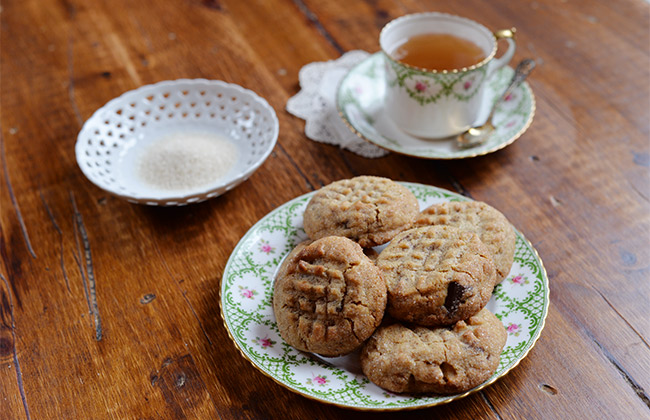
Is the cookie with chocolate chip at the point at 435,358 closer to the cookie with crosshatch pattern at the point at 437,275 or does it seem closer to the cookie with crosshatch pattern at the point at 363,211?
the cookie with crosshatch pattern at the point at 437,275

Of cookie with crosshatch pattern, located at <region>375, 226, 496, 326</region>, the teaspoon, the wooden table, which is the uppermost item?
cookie with crosshatch pattern, located at <region>375, 226, 496, 326</region>

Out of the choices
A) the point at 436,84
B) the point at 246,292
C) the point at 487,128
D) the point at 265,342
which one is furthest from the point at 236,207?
the point at 487,128

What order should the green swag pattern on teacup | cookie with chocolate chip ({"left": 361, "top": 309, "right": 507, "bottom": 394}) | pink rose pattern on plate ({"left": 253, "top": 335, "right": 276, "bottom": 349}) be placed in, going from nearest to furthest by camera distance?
cookie with chocolate chip ({"left": 361, "top": 309, "right": 507, "bottom": 394})
pink rose pattern on plate ({"left": 253, "top": 335, "right": 276, "bottom": 349})
the green swag pattern on teacup

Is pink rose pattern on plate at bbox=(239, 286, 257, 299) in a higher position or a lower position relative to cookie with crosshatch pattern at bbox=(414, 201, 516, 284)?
lower

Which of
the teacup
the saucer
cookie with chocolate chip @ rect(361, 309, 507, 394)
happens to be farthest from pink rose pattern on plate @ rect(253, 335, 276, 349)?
the teacup

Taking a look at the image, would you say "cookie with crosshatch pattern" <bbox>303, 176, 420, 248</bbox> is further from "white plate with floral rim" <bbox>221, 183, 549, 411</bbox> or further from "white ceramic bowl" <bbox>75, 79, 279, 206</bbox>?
"white ceramic bowl" <bbox>75, 79, 279, 206</bbox>

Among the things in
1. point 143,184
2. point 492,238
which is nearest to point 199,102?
point 143,184

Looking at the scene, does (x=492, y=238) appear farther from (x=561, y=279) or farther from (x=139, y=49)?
(x=139, y=49)
